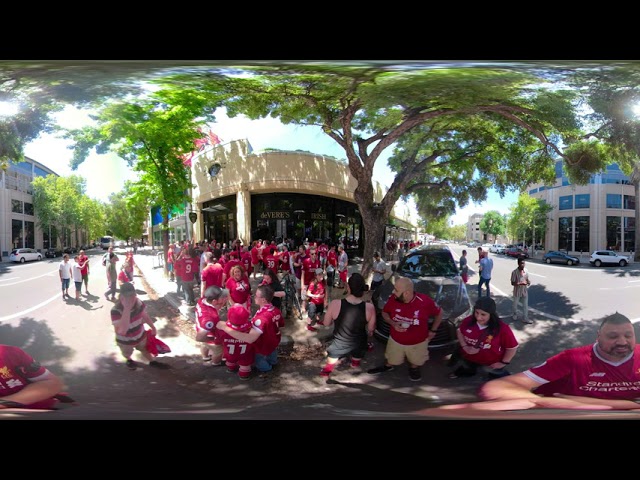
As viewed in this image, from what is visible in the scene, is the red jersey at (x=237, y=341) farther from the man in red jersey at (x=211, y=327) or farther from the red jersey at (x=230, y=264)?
the red jersey at (x=230, y=264)

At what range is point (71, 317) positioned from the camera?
1.77 m

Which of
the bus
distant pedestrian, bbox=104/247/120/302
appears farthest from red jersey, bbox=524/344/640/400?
the bus

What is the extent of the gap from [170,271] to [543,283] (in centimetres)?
231

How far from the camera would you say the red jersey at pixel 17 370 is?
1768mm

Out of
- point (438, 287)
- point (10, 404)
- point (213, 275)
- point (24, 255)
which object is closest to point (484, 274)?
point (438, 287)

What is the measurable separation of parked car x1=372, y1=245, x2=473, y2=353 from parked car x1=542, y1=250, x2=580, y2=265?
737 mm

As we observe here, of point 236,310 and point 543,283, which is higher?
point 543,283

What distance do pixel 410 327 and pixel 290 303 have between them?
743mm

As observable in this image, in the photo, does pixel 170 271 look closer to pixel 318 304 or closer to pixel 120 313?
pixel 120 313

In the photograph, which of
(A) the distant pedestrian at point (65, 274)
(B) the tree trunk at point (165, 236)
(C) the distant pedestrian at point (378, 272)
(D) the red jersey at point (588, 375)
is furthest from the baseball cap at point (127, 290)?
(D) the red jersey at point (588, 375)

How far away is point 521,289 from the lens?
1.84 m

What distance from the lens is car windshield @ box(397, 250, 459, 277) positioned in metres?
1.77

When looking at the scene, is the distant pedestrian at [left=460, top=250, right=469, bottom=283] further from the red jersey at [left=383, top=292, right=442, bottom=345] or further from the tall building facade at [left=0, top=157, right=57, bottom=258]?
the tall building facade at [left=0, top=157, right=57, bottom=258]

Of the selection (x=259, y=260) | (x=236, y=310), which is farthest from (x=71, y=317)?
(x=259, y=260)
